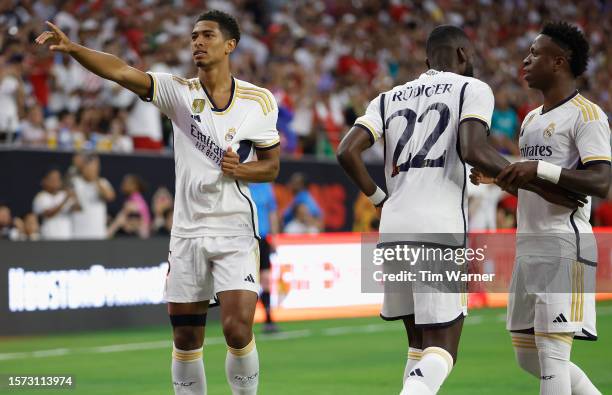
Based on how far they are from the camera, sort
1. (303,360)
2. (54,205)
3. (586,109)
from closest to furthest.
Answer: (586,109)
(303,360)
(54,205)

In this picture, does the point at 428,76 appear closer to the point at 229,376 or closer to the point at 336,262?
the point at 229,376

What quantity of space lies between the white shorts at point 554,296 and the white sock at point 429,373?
0.84 m

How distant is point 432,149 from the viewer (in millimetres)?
6418

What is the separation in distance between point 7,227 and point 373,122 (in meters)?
9.15

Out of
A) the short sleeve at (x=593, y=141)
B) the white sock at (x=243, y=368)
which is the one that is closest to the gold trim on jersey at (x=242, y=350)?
the white sock at (x=243, y=368)

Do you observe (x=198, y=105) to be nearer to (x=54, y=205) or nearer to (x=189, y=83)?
(x=189, y=83)

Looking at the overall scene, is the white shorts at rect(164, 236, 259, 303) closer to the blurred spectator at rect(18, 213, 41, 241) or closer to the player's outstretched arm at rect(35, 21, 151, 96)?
the player's outstretched arm at rect(35, 21, 151, 96)

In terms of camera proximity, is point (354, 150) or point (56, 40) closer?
point (354, 150)

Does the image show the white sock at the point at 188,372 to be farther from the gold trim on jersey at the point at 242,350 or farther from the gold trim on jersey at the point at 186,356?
the gold trim on jersey at the point at 242,350

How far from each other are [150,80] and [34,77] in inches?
401

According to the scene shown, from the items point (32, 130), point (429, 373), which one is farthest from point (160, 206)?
point (429, 373)

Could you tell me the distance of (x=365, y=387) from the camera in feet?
32.6

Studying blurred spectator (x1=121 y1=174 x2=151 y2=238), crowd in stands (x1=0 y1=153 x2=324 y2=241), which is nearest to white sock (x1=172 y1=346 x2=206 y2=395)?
crowd in stands (x1=0 y1=153 x2=324 y2=241)

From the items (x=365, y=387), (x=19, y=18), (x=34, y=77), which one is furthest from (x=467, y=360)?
(x=19, y=18)
